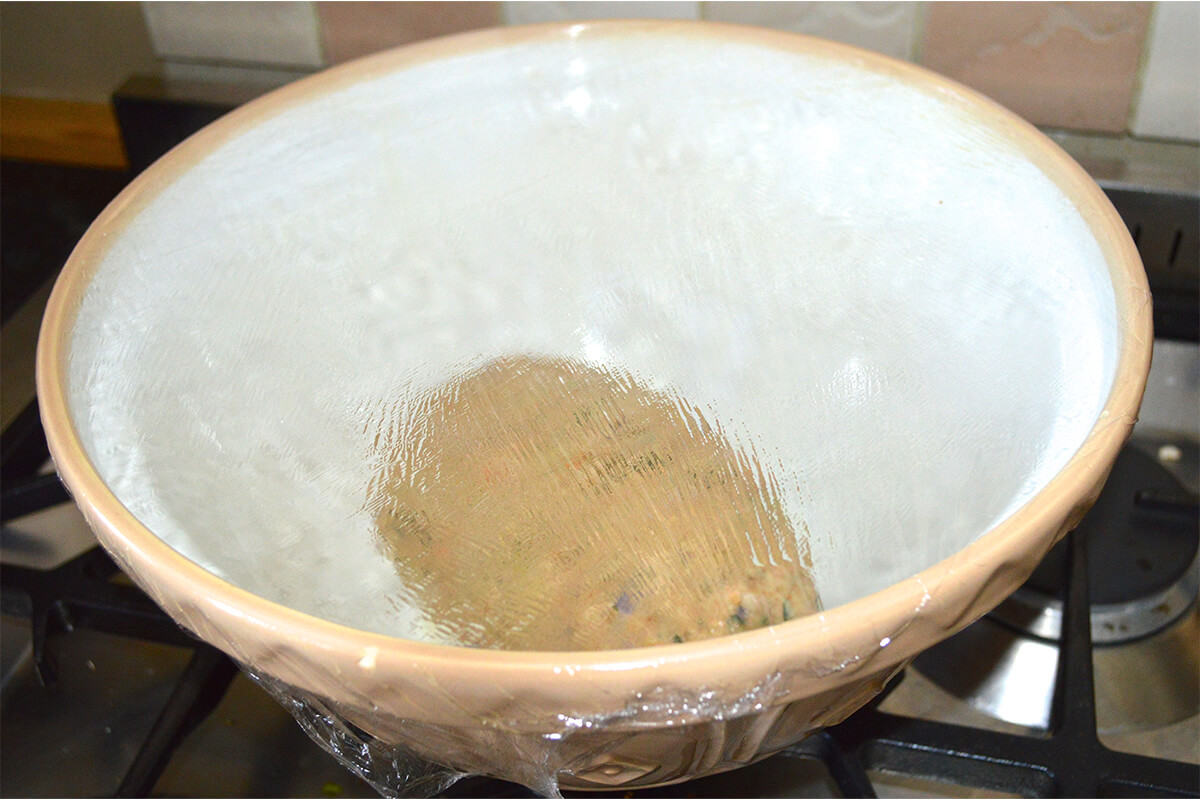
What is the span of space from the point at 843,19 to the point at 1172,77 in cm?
16

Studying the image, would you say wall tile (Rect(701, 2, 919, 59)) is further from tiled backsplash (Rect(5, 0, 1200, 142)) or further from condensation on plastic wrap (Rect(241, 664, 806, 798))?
condensation on plastic wrap (Rect(241, 664, 806, 798))

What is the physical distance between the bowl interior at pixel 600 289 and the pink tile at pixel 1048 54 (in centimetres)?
14

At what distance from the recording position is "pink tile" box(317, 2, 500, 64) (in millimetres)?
605

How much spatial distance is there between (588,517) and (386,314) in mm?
137

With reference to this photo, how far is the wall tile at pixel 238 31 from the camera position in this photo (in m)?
0.63

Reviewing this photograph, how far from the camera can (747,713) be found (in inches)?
10.0

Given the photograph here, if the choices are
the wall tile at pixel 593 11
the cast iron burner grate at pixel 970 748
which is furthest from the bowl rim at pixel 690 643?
the wall tile at pixel 593 11

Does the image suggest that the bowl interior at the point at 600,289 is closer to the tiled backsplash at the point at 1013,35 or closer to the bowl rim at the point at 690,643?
the bowl rim at the point at 690,643

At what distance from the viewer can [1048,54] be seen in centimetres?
55

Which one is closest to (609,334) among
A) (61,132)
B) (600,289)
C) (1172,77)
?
(600,289)

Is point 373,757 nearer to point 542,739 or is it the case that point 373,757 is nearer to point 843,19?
point 542,739

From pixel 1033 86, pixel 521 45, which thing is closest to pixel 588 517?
pixel 521 45

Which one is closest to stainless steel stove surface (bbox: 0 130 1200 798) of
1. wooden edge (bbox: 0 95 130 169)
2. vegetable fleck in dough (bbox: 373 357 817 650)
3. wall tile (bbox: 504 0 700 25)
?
vegetable fleck in dough (bbox: 373 357 817 650)

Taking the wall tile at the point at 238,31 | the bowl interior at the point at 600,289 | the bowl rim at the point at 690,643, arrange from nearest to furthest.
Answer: the bowl rim at the point at 690,643 → the bowl interior at the point at 600,289 → the wall tile at the point at 238,31
